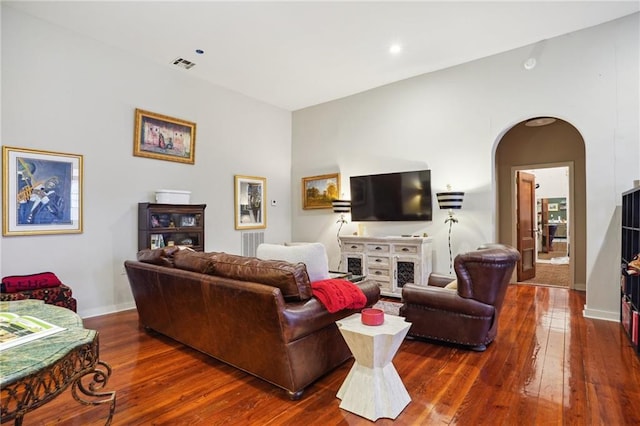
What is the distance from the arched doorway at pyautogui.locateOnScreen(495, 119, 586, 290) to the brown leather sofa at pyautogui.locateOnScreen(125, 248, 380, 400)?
4603mm

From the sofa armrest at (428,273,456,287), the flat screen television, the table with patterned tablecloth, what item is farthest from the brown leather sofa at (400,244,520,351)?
the table with patterned tablecloth

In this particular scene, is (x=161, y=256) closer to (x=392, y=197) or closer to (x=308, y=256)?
(x=308, y=256)

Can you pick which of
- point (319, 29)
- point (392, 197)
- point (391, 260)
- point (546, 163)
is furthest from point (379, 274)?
point (546, 163)

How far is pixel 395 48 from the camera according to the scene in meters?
4.60

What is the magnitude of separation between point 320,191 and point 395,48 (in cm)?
298

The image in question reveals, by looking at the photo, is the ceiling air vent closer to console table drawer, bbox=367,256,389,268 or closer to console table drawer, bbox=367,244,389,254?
console table drawer, bbox=367,244,389,254

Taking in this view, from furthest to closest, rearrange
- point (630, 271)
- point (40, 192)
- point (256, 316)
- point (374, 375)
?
point (40, 192)
point (630, 271)
point (256, 316)
point (374, 375)

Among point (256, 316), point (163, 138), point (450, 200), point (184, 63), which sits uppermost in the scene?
point (184, 63)

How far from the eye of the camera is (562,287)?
19.0ft

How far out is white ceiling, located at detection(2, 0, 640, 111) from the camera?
12.1 feet

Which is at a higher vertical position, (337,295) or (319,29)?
(319,29)

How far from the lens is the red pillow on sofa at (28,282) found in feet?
11.2

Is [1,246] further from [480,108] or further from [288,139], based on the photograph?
[480,108]

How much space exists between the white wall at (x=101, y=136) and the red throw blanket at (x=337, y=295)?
3382 millimetres
